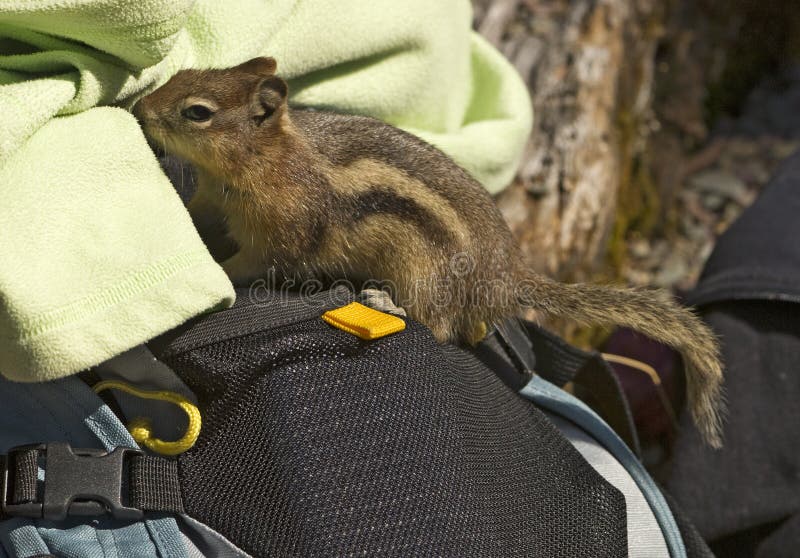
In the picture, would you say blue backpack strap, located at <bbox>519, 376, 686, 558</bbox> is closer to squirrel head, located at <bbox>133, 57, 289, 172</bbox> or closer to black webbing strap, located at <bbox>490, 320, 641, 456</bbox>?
black webbing strap, located at <bbox>490, 320, 641, 456</bbox>

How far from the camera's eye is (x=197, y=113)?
7.01ft

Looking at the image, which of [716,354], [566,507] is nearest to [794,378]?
[716,354]

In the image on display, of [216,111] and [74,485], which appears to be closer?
[74,485]

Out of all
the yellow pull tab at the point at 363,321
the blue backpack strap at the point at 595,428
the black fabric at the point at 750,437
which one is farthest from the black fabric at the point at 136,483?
the black fabric at the point at 750,437

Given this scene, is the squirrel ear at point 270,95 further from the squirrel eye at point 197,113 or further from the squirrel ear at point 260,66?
the squirrel eye at point 197,113

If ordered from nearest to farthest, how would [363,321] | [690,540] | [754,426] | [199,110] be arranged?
[363,321] → [690,540] → [199,110] → [754,426]

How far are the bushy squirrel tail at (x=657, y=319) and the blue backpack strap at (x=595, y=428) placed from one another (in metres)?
0.28

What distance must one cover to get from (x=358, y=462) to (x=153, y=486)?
32 centimetres

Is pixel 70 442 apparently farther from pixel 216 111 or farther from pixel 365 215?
pixel 216 111

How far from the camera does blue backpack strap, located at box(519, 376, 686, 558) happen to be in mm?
1814

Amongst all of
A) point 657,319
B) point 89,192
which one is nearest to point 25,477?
point 89,192

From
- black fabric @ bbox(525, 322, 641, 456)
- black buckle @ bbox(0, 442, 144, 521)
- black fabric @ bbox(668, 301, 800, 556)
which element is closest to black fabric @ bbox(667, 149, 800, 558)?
black fabric @ bbox(668, 301, 800, 556)

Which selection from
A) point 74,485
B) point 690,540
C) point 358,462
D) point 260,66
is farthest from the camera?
point 260,66

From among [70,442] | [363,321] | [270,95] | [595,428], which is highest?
[270,95]
